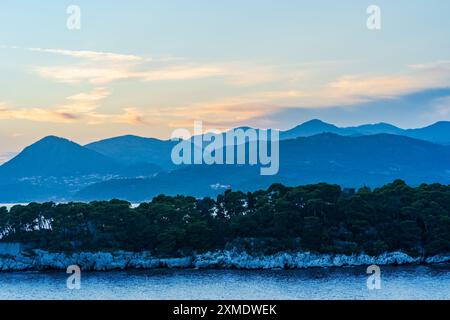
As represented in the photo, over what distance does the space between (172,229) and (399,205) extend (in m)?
24.8

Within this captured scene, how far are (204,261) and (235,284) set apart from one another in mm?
10550

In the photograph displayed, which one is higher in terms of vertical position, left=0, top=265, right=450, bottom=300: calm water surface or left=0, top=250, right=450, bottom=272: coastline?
left=0, top=250, right=450, bottom=272: coastline

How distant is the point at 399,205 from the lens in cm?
6938

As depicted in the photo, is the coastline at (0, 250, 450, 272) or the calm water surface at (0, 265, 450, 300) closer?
the calm water surface at (0, 265, 450, 300)

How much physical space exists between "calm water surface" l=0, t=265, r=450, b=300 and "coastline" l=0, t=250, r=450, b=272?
2345 millimetres

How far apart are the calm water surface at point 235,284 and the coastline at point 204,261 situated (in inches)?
92.3

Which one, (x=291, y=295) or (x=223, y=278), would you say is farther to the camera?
(x=223, y=278)

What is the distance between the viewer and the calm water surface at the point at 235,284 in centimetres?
4638

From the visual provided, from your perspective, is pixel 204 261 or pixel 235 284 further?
pixel 204 261

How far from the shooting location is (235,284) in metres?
51.8

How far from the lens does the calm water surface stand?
152 ft
